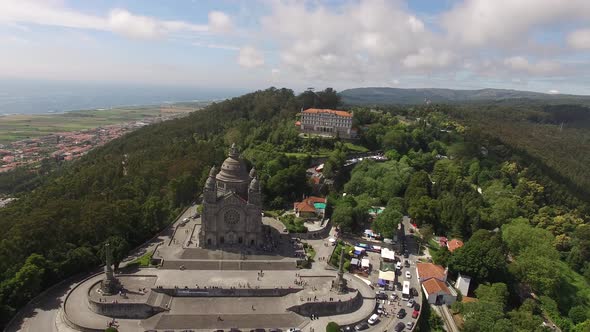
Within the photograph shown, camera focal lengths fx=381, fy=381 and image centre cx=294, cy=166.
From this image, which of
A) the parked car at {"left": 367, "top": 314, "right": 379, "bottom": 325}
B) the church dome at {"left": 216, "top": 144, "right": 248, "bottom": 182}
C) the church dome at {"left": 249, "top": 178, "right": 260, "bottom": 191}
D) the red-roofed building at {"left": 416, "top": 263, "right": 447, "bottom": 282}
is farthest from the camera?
the church dome at {"left": 216, "top": 144, "right": 248, "bottom": 182}

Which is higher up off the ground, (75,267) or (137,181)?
(137,181)

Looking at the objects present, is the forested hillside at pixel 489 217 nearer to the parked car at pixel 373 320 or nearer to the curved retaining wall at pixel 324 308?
the parked car at pixel 373 320

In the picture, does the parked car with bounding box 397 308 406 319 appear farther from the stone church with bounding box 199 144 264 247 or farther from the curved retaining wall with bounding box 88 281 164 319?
the curved retaining wall with bounding box 88 281 164 319

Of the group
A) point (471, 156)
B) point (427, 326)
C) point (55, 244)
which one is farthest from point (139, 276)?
point (471, 156)

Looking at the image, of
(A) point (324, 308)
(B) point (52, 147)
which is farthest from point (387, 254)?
(B) point (52, 147)

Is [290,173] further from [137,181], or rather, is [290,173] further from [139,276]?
[139,276]

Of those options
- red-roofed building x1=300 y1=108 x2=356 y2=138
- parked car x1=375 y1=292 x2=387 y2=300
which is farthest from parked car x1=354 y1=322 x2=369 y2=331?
red-roofed building x1=300 y1=108 x2=356 y2=138

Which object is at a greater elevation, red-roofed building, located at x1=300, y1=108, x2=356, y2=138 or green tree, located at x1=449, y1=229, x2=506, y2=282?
red-roofed building, located at x1=300, y1=108, x2=356, y2=138
